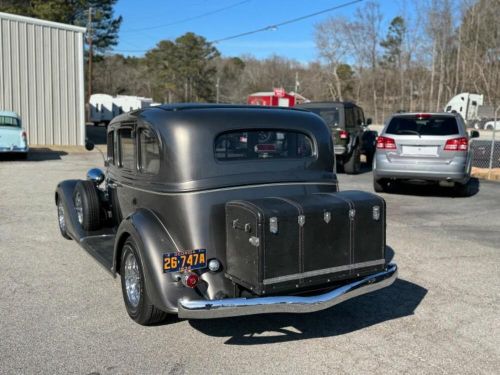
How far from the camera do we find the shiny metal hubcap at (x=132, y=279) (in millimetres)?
3980

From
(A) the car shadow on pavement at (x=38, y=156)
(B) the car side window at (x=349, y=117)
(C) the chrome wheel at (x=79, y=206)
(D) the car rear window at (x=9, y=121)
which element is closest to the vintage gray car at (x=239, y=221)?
(C) the chrome wheel at (x=79, y=206)

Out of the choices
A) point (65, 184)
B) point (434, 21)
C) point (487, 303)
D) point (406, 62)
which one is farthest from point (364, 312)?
point (406, 62)

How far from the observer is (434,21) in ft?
168

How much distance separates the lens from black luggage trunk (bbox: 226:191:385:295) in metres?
3.35

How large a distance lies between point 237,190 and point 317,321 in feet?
4.18

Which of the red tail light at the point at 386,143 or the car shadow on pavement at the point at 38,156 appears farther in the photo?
the car shadow on pavement at the point at 38,156

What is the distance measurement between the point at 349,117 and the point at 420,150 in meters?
4.61

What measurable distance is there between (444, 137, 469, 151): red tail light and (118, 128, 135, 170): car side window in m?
6.75

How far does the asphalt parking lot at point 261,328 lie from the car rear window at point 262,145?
134cm

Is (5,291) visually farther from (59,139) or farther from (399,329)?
(59,139)

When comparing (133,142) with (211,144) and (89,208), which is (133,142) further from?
(89,208)

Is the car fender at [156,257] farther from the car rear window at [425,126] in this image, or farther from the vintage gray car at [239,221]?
the car rear window at [425,126]

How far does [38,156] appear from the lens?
18562 mm

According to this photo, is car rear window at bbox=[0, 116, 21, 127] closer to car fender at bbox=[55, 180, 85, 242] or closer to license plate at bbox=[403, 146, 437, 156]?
car fender at bbox=[55, 180, 85, 242]
